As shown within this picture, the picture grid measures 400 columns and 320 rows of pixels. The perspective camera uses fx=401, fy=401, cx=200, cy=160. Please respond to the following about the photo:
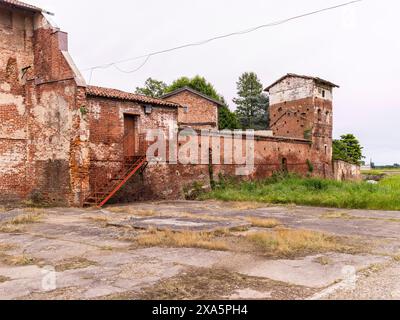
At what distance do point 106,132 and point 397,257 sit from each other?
12.7 meters

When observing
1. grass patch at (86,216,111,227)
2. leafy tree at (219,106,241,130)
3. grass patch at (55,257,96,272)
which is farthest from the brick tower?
grass patch at (55,257,96,272)

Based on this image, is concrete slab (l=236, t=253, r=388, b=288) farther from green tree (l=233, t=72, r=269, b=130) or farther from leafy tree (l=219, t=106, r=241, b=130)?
green tree (l=233, t=72, r=269, b=130)

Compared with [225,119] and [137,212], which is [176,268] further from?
[225,119]

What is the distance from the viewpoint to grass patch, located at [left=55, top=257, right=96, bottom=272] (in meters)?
6.10

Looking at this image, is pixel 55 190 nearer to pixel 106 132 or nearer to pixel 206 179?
pixel 106 132

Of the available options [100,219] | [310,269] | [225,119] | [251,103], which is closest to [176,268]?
[310,269]

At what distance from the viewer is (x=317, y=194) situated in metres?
17.7

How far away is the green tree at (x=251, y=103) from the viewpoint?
5612 cm

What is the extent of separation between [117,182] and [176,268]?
1124cm

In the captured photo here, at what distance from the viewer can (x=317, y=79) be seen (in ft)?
96.7

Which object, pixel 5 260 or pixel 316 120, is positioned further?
pixel 316 120

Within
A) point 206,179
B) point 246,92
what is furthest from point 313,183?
point 246,92

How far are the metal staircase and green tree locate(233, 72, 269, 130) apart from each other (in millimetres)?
39156

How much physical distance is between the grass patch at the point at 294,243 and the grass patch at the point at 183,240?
76cm
